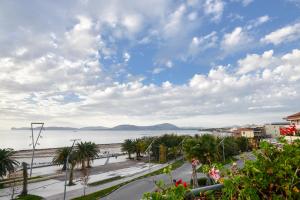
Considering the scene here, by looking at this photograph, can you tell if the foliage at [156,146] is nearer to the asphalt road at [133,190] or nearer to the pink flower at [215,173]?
the asphalt road at [133,190]

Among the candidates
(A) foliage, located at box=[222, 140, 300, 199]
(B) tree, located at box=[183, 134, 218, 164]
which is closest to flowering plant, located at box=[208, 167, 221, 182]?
(A) foliage, located at box=[222, 140, 300, 199]

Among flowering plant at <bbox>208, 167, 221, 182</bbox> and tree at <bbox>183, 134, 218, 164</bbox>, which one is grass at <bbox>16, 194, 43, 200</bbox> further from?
flowering plant at <bbox>208, 167, 221, 182</bbox>

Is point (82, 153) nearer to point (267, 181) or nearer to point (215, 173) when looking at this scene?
point (215, 173)

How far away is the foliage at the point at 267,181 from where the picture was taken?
3.00 metres

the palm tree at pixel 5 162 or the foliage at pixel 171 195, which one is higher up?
the foliage at pixel 171 195

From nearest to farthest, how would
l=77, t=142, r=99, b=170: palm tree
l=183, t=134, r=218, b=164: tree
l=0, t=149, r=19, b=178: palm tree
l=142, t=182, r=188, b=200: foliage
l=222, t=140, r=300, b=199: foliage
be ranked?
l=142, t=182, r=188, b=200: foliage
l=222, t=140, r=300, b=199: foliage
l=183, t=134, r=218, b=164: tree
l=0, t=149, r=19, b=178: palm tree
l=77, t=142, r=99, b=170: palm tree

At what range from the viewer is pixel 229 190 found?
3010mm

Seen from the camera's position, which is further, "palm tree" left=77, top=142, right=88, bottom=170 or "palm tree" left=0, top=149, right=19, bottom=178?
"palm tree" left=77, top=142, right=88, bottom=170

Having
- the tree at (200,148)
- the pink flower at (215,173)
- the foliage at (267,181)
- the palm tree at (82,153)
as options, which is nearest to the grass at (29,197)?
the palm tree at (82,153)

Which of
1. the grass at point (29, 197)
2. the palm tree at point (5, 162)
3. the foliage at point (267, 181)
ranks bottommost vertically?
the grass at point (29, 197)

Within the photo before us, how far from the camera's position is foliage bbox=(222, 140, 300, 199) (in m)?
3.00

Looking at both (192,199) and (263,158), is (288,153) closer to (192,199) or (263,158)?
(263,158)

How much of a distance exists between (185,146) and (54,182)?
88.2 feet

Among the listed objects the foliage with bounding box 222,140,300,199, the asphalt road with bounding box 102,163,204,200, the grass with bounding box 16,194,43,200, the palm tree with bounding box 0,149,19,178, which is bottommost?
the grass with bounding box 16,194,43,200
